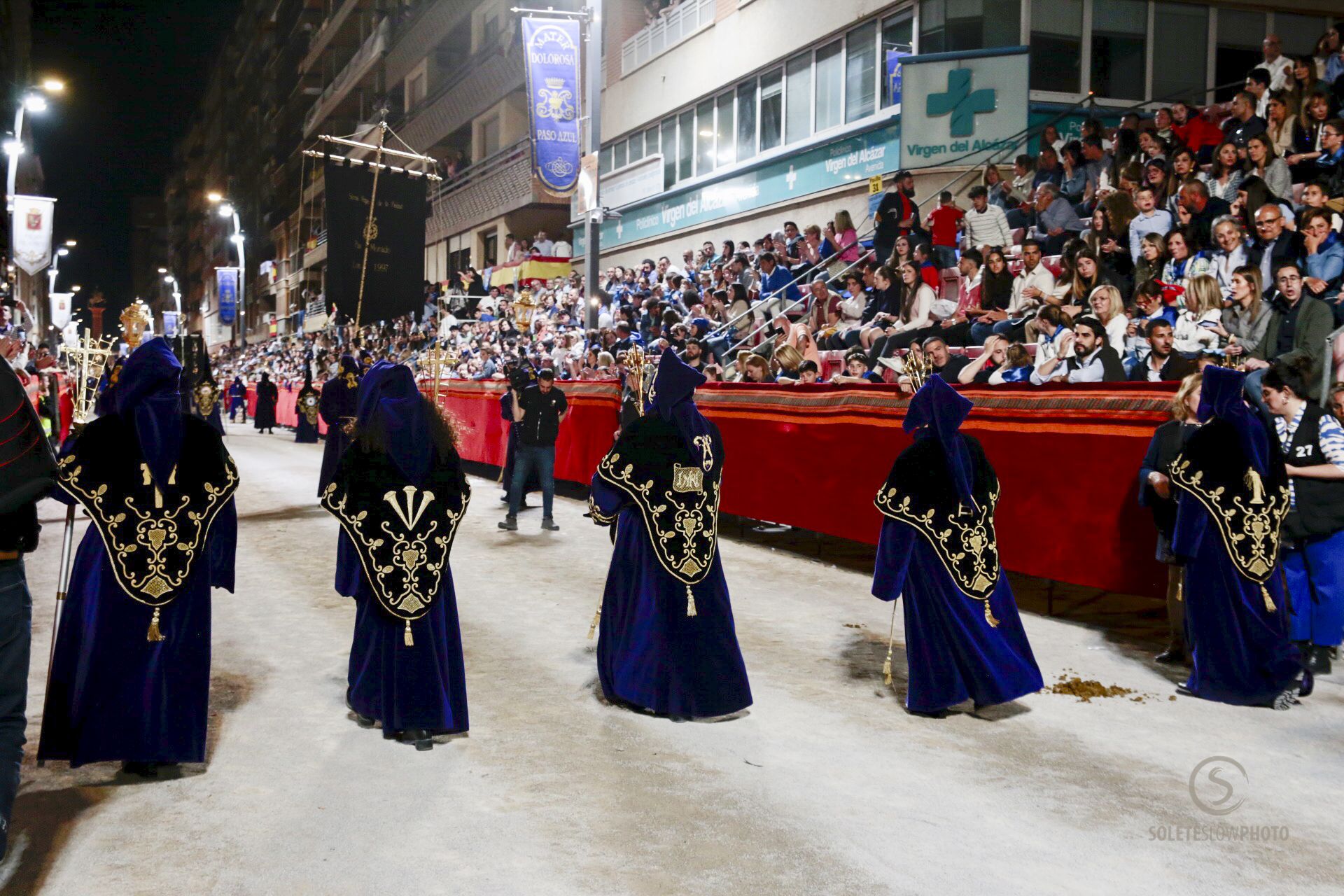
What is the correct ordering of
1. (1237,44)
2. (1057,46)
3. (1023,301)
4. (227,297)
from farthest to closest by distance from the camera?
(227,297) → (1237,44) → (1057,46) → (1023,301)

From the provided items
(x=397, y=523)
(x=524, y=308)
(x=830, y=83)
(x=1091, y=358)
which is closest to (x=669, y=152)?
(x=524, y=308)

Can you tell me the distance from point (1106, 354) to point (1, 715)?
28.0ft

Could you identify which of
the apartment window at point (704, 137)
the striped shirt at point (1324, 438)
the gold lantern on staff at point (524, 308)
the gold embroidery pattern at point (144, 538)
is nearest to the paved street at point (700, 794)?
the gold embroidery pattern at point (144, 538)

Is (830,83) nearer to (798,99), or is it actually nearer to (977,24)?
(798,99)

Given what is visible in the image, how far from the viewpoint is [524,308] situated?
97.5ft

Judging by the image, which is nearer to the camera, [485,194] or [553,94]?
[553,94]

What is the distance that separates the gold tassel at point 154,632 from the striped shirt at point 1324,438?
5959mm

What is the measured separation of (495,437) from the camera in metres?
20.0

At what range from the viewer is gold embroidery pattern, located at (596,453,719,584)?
6289 millimetres

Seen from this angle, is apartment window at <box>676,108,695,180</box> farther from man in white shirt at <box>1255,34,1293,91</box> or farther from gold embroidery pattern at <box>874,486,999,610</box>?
gold embroidery pattern at <box>874,486,999,610</box>

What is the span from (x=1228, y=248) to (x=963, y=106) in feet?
29.3

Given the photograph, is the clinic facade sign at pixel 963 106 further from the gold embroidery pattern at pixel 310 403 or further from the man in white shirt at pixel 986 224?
the gold embroidery pattern at pixel 310 403

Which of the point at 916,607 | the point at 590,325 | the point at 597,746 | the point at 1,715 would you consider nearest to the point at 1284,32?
the point at 590,325
